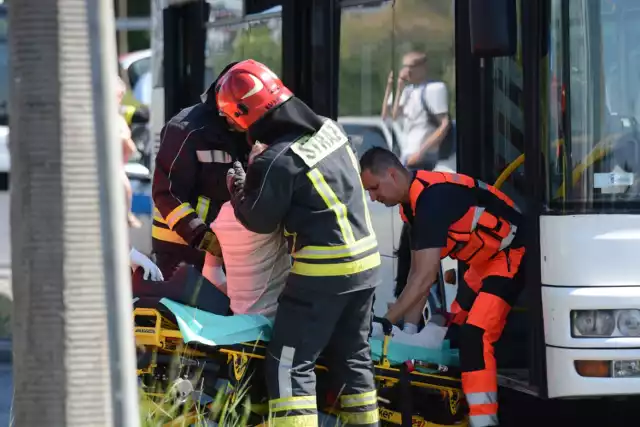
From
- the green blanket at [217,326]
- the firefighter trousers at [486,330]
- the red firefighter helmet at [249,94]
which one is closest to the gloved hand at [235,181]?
the red firefighter helmet at [249,94]

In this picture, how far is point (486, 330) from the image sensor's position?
5410 millimetres

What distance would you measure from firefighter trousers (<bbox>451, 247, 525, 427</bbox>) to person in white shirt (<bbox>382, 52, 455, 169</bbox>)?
31.7 inches

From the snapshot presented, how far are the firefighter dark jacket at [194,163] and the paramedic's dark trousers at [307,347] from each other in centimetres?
133

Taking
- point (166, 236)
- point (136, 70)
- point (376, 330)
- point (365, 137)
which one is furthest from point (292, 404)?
point (136, 70)

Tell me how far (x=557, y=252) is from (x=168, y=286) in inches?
63.2

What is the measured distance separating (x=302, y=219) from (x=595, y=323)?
128 cm

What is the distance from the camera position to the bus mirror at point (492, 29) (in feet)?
15.5

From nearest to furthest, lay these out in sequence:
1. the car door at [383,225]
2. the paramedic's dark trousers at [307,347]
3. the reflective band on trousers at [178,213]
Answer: the paramedic's dark trousers at [307,347], the reflective band on trousers at [178,213], the car door at [383,225]

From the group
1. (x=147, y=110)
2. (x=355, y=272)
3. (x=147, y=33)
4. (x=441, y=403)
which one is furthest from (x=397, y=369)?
(x=147, y=33)

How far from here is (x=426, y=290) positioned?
18.0 feet

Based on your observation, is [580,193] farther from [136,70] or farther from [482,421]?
[136,70]

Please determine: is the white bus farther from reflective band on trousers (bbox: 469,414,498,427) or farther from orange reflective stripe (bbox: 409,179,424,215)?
orange reflective stripe (bbox: 409,179,424,215)

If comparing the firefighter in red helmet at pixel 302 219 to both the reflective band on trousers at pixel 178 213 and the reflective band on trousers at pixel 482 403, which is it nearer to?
the reflective band on trousers at pixel 482 403

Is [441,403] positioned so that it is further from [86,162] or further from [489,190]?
[86,162]
